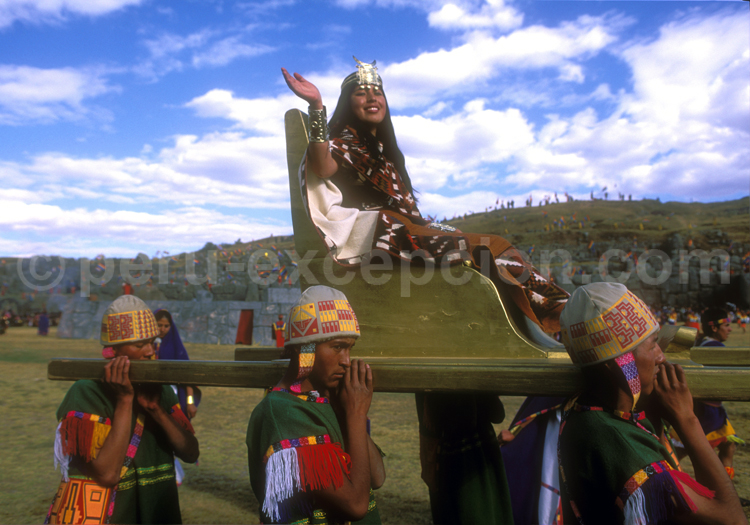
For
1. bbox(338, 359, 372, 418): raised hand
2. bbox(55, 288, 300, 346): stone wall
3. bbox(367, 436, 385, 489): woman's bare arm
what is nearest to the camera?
bbox(338, 359, 372, 418): raised hand

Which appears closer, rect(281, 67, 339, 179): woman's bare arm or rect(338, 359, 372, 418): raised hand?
rect(338, 359, 372, 418): raised hand

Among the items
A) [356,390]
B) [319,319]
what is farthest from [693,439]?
[319,319]

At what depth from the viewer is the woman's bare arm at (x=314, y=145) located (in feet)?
6.56

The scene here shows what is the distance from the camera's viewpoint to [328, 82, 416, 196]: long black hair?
8.23ft

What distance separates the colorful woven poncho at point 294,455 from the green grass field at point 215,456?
3.00 m

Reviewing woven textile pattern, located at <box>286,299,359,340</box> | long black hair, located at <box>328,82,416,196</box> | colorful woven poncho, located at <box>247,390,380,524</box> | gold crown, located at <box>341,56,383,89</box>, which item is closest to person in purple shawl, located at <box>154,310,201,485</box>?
long black hair, located at <box>328,82,416,196</box>

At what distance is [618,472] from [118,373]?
1.90 m

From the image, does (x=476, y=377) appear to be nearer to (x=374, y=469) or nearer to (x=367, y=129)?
(x=374, y=469)

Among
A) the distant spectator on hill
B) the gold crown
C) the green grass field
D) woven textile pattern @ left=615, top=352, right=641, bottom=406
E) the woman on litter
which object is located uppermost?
the gold crown

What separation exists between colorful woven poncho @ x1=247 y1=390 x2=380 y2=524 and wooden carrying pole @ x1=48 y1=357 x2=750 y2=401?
21 cm

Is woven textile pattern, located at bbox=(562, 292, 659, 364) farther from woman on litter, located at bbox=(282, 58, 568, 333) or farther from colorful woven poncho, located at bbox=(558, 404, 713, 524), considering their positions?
woman on litter, located at bbox=(282, 58, 568, 333)

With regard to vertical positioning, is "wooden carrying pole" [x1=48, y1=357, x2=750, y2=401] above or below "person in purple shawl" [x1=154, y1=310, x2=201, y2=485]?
above

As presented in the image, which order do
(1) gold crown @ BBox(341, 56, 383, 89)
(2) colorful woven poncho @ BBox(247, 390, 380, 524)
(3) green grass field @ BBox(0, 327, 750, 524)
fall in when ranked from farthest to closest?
1. (3) green grass field @ BBox(0, 327, 750, 524)
2. (1) gold crown @ BBox(341, 56, 383, 89)
3. (2) colorful woven poncho @ BBox(247, 390, 380, 524)

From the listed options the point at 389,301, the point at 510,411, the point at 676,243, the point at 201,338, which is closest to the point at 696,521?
the point at 389,301
